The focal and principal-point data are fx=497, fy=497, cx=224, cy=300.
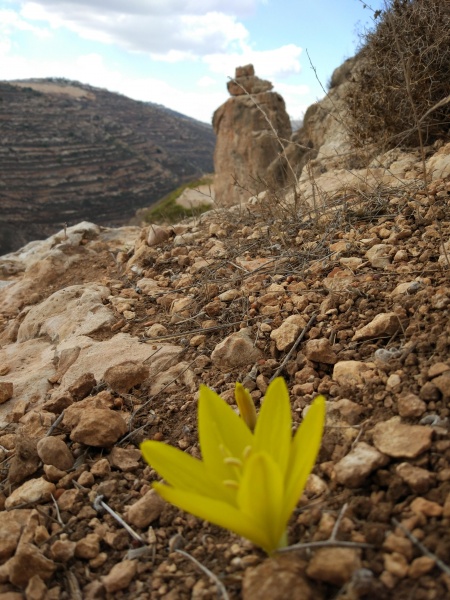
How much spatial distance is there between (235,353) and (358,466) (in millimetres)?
755

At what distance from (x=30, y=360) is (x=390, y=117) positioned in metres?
3.07

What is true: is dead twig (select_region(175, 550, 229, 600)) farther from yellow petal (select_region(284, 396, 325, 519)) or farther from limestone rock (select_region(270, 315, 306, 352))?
limestone rock (select_region(270, 315, 306, 352))

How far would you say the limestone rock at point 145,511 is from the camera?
118 cm

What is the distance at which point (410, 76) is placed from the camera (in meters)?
3.38

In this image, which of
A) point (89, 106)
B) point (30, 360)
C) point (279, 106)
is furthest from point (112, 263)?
point (89, 106)

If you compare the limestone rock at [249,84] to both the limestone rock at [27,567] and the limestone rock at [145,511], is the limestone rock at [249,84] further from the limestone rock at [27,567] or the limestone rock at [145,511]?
the limestone rock at [27,567]

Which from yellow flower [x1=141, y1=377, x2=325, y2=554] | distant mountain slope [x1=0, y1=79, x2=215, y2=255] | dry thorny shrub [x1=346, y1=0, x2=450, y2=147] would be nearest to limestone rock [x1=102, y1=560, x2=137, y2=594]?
yellow flower [x1=141, y1=377, x2=325, y2=554]

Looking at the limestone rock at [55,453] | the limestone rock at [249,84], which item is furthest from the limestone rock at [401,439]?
the limestone rock at [249,84]

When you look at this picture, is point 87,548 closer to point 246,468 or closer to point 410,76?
point 246,468

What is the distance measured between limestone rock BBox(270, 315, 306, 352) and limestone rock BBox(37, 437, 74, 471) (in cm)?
75

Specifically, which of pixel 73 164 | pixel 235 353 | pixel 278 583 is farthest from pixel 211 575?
pixel 73 164

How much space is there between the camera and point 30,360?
2.50 m

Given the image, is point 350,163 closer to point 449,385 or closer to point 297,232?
point 297,232

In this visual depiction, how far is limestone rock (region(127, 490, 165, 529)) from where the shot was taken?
1180 millimetres
